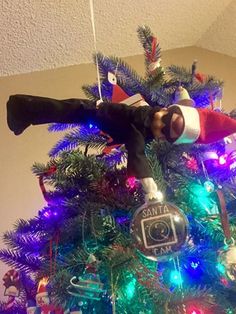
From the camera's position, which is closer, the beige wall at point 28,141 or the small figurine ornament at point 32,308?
the small figurine ornament at point 32,308

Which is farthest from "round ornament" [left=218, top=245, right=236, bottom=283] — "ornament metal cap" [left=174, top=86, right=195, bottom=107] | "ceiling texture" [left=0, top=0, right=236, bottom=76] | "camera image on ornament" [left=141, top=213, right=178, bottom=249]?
"ceiling texture" [left=0, top=0, right=236, bottom=76]

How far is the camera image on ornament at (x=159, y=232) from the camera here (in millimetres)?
468

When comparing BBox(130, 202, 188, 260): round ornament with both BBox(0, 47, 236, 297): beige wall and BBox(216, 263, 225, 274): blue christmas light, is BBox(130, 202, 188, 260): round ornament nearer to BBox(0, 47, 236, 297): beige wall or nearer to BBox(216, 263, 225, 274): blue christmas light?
BBox(216, 263, 225, 274): blue christmas light

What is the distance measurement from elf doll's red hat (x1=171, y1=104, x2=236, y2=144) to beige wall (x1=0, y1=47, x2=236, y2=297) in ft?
2.44

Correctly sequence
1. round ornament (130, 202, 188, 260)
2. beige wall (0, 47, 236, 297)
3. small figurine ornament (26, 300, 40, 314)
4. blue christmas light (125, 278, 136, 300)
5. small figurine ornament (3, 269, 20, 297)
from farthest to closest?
beige wall (0, 47, 236, 297), small figurine ornament (3, 269, 20, 297), small figurine ornament (26, 300, 40, 314), blue christmas light (125, 278, 136, 300), round ornament (130, 202, 188, 260)

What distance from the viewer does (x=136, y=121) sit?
0.53m

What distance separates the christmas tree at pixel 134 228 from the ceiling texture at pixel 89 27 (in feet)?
1.53

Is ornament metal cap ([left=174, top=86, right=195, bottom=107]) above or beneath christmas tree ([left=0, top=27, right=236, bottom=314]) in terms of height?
above

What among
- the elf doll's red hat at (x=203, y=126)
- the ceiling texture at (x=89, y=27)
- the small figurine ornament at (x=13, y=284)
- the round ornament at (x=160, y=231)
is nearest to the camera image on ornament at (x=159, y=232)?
the round ornament at (x=160, y=231)

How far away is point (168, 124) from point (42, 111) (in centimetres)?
17

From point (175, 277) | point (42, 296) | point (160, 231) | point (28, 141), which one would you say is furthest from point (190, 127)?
point (28, 141)

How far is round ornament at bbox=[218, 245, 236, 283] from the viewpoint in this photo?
0.53m

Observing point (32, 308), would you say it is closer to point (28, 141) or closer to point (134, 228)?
point (134, 228)

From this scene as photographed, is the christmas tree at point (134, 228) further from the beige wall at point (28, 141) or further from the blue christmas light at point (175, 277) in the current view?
the beige wall at point (28, 141)
